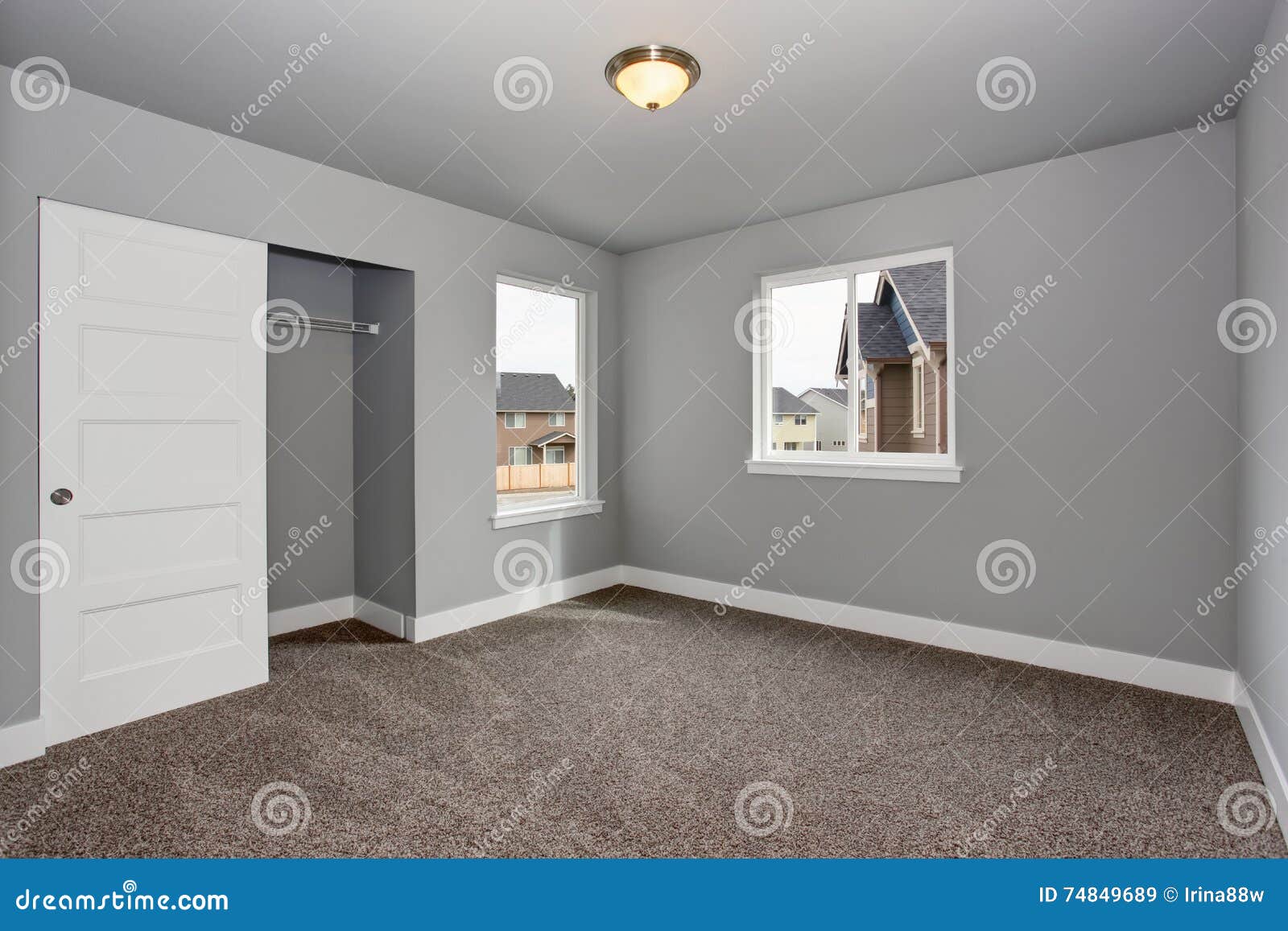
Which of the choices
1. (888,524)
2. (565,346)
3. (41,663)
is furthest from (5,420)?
(888,524)

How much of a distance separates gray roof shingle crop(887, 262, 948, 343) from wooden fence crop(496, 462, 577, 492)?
2.52 metres

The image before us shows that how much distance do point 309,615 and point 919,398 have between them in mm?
3877

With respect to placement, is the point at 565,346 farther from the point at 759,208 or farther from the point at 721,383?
the point at 759,208

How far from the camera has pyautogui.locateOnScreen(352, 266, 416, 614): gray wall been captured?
3973 mm

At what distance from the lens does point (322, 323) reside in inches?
153

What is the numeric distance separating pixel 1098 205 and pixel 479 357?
339 cm
